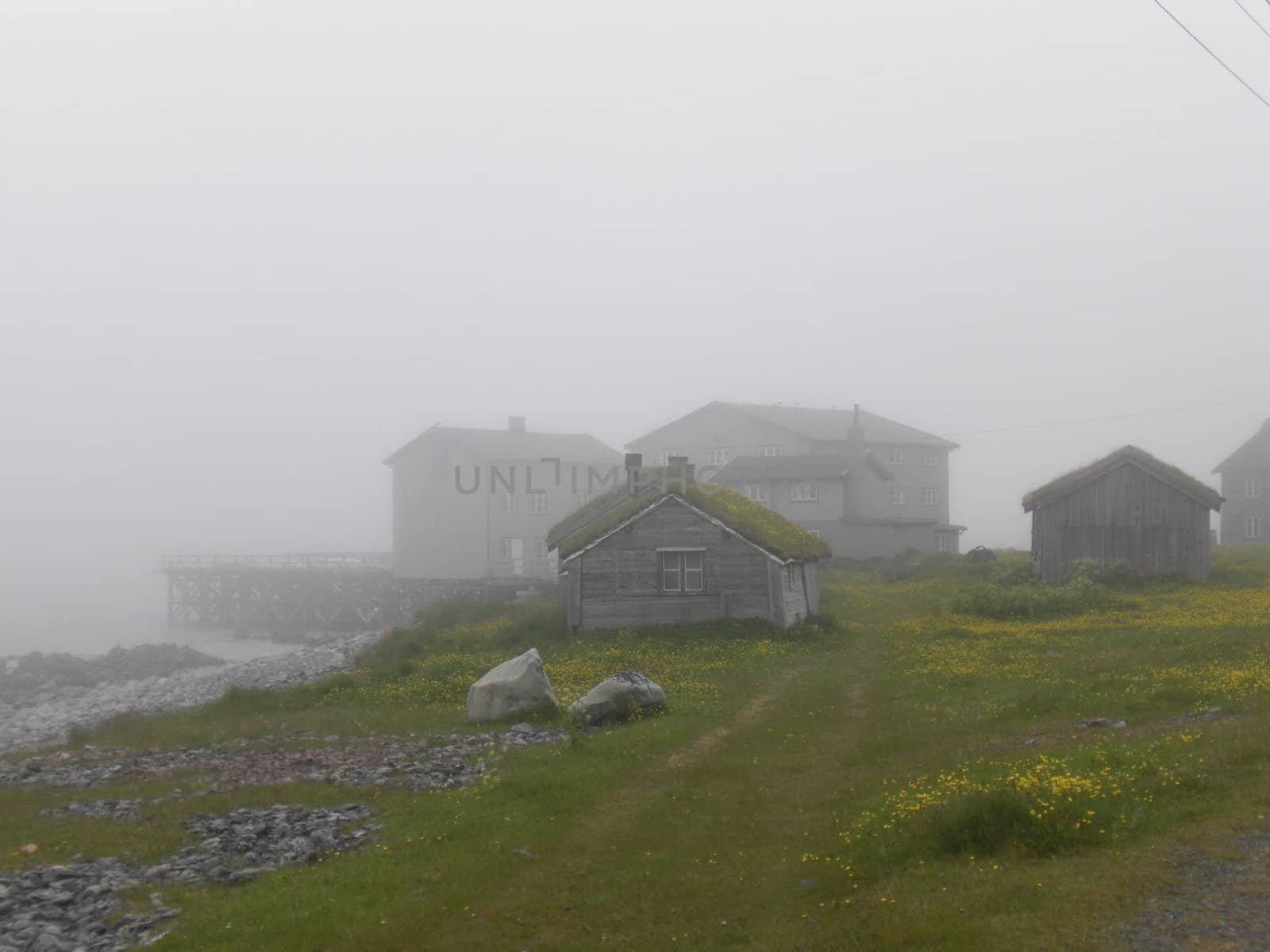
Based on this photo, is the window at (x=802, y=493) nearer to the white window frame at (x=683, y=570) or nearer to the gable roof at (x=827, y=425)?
the gable roof at (x=827, y=425)

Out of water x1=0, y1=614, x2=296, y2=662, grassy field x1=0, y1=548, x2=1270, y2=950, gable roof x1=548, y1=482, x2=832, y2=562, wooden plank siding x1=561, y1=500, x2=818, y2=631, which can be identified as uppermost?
gable roof x1=548, y1=482, x2=832, y2=562

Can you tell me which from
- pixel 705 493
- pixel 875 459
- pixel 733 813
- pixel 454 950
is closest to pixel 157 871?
pixel 454 950

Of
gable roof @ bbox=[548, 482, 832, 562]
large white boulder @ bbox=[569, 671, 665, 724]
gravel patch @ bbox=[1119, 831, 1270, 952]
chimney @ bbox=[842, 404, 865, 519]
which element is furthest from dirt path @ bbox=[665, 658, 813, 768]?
chimney @ bbox=[842, 404, 865, 519]

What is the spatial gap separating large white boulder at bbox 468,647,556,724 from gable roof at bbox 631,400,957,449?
6219 cm

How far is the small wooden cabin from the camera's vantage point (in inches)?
1500

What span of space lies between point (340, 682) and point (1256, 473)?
68864 mm

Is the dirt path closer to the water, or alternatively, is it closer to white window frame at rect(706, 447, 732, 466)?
the water

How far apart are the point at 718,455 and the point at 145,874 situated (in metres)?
75.6

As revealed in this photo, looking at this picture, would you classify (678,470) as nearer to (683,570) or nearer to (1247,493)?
(683,570)

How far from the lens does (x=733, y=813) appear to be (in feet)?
51.6

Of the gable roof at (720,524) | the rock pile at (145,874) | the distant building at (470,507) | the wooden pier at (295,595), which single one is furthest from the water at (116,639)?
the rock pile at (145,874)

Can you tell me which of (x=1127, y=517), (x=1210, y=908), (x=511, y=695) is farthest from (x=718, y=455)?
(x=1210, y=908)

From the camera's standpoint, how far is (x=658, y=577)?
38375 mm

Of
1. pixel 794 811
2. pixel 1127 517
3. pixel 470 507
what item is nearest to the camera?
pixel 794 811
